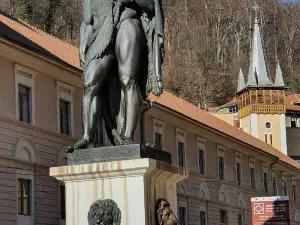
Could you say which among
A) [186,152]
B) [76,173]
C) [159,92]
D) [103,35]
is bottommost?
[76,173]

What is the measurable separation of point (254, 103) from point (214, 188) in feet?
150

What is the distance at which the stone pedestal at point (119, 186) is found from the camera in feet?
22.6

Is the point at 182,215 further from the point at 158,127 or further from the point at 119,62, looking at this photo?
the point at 119,62

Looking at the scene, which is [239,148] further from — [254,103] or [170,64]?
[170,64]

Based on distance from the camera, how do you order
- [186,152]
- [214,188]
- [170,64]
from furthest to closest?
[170,64]
[214,188]
[186,152]

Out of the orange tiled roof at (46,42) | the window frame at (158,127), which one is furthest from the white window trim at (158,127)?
the orange tiled roof at (46,42)

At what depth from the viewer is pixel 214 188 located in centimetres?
4066

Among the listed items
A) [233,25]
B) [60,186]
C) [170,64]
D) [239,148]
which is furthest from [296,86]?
[60,186]

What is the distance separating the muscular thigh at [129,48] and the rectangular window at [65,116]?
2043 cm

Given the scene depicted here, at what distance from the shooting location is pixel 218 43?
331ft

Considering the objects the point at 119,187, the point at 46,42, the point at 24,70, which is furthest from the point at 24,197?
the point at 119,187

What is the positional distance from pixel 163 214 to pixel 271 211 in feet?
83.0

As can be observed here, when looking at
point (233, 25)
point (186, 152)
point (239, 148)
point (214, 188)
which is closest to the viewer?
point (186, 152)

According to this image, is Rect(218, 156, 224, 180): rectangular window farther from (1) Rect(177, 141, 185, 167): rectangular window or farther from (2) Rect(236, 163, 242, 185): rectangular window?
(1) Rect(177, 141, 185, 167): rectangular window
